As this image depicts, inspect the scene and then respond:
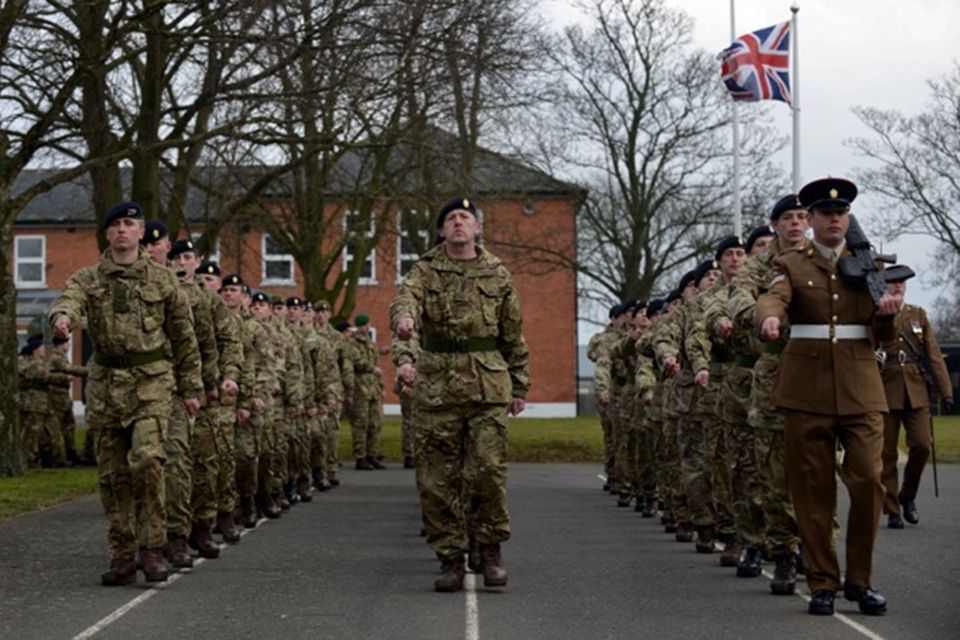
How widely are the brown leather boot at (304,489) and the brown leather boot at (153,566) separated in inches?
349

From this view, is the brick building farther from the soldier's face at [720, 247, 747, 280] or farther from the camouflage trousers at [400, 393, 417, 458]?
the soldier's face at [720, 247, 747, 280]

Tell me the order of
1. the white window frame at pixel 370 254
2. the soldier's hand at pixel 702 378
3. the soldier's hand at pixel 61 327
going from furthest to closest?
the white window frame at pixel 370 254 < the soldier's hand at pixel 702 378 < the soldier's hand at pixel 61 327

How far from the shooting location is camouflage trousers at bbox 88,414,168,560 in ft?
38.3

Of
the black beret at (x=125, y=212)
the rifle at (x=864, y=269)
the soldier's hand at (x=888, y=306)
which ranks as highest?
the black beret at (x=125, y=212)

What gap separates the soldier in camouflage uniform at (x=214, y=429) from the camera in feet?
45.2

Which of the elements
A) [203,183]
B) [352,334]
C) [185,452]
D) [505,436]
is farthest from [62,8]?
[505,436]

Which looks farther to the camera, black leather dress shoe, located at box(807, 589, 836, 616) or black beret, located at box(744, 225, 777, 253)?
black beret, located at box(744, 225, 777, 253)

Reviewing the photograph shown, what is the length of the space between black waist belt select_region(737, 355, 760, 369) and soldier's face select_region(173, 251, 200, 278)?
4.21 meters

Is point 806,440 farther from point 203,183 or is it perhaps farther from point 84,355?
point 84,355

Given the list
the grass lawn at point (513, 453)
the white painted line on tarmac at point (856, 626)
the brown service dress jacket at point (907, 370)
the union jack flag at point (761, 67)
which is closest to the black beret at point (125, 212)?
the white painted line on tarmac at point (856, 626)

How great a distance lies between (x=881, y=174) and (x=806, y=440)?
49907mm

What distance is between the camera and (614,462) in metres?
21.7

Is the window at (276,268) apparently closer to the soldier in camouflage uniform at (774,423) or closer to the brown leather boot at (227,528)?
the brown leather boot at (227,528)

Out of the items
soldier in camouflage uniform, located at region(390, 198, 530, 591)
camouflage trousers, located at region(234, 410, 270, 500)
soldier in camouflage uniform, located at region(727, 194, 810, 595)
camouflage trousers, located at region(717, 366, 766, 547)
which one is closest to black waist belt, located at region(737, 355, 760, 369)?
camouflage trousers, located at region(717, 366, 766, 547)
